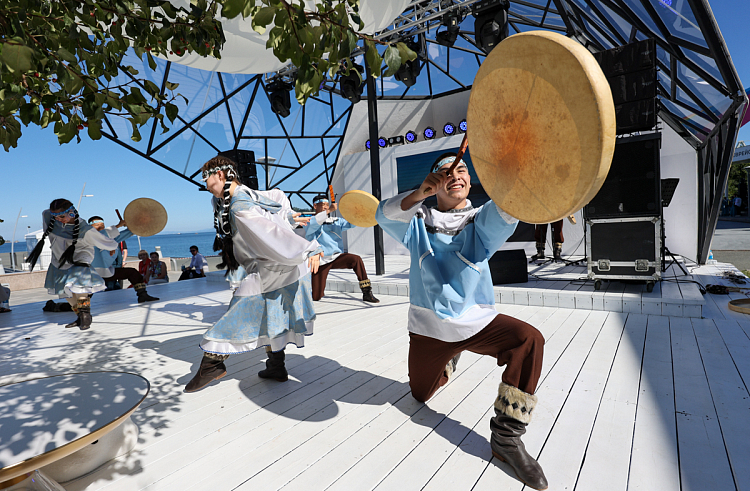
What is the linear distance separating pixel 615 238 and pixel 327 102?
1086 centimetres

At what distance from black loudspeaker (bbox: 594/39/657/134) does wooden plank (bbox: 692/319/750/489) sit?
249cm

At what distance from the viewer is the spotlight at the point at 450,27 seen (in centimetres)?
680

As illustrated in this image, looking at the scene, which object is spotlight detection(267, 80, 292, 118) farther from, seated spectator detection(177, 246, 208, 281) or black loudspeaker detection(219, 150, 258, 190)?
seated spectator detection(177, 246, 208, 281)

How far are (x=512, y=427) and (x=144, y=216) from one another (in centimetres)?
454

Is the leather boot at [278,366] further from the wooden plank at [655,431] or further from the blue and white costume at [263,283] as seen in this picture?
the wooden plank at [655,431]

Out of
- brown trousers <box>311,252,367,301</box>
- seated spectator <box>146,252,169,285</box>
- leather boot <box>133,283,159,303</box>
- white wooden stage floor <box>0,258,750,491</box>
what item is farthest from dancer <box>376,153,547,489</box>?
seated spectator <box>146,252,169,285</box>

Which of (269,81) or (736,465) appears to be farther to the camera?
(269,81)

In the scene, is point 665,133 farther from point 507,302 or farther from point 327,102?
point 327,102

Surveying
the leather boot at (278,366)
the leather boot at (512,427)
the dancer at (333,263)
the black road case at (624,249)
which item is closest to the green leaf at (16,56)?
the leather boot at (512,427)

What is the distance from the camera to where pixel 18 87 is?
110cm

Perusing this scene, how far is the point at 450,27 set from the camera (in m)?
7.00

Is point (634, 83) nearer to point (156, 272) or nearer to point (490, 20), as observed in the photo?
point (490, 20)

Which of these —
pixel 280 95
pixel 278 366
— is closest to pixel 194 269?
pixel 280 95

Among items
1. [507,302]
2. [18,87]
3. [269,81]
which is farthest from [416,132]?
[18,87]
